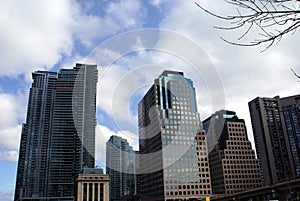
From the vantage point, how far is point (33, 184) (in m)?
137

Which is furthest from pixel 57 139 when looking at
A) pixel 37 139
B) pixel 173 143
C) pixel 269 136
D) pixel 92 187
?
pixel 269 136

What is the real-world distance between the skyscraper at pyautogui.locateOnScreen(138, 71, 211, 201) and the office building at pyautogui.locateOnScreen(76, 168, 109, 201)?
18.5 meters

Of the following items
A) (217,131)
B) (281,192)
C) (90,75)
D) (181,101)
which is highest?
(90,75)

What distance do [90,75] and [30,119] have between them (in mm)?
50552

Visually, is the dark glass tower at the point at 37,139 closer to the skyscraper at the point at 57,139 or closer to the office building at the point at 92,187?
the skyscraper at the point at 57,139

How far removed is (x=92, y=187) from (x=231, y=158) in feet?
192

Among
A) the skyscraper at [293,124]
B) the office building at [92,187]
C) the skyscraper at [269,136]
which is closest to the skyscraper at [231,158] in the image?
the skyscraper at [269,136]

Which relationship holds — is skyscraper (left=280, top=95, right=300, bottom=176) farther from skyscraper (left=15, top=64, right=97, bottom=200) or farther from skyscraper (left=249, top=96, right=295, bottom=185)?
skyscraper (left=15, top=64, right=97, bottom=200)

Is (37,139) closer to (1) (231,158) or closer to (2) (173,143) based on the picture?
(2) (173,143)

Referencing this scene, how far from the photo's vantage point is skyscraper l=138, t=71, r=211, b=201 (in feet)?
311

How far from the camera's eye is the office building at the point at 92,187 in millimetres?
98438

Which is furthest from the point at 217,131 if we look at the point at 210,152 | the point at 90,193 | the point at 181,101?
the point at 90,193

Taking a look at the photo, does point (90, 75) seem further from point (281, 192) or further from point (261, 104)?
point (281, 192)

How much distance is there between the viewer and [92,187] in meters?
101
